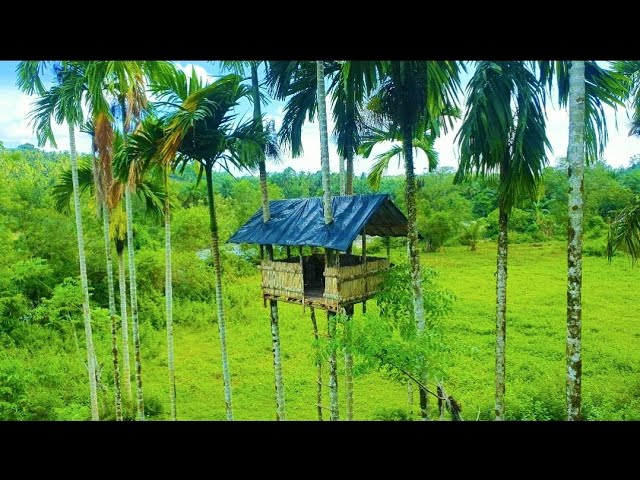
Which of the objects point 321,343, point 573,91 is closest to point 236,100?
point 321,343

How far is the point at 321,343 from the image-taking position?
5594 millimetres

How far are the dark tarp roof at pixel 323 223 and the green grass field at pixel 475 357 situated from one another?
212 cm

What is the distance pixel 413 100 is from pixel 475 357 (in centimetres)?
852

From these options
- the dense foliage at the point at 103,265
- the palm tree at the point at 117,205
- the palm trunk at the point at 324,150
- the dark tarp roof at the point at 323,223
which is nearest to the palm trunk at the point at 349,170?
the dark tarp roof at the point at 323,223

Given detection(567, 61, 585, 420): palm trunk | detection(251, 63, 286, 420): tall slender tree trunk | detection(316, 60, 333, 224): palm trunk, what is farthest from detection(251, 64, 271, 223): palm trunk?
detection(567, 61, 585, 420): palm trunk

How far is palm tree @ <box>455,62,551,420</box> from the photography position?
6.33 m

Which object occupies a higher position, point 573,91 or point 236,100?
point 236,100

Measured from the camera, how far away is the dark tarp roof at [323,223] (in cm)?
676

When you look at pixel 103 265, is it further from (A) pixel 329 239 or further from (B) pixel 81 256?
(A) pixel 329 239

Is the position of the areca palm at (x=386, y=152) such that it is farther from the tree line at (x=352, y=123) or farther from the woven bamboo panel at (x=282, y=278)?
the woven bamboo panel at (x=282, y=278)

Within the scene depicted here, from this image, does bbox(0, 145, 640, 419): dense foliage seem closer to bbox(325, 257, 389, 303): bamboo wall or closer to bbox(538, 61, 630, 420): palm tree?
bbox(325, 257, 389, 303): bamboo wall
